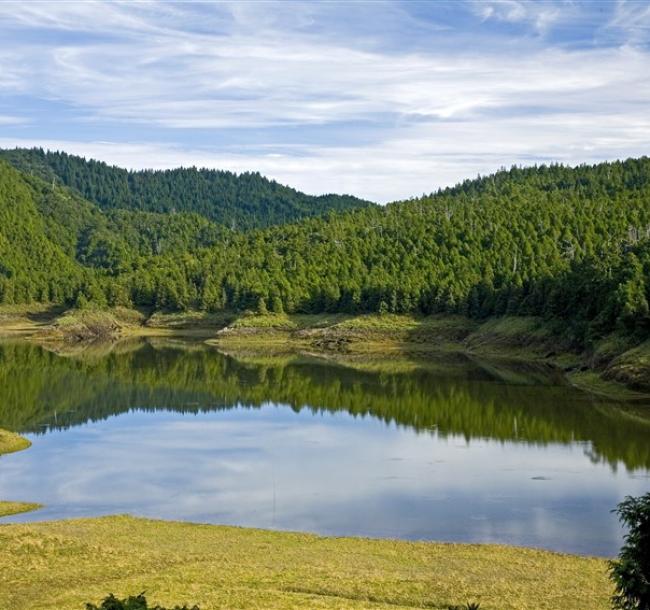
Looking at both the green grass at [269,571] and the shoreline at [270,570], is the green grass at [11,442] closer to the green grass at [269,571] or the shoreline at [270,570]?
the shoreline at [270,570]

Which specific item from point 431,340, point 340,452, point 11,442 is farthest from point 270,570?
point 431,340

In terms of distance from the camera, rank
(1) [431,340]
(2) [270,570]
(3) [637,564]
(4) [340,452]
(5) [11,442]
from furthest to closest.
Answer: (1) [431,340] < (5) [11,442] < (4) [340,452] < (2) [270,570] < (3) [637,564]

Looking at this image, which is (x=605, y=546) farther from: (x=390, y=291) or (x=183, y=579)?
(x=390, y=291)

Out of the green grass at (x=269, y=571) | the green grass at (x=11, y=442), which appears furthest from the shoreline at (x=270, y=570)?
the green grass at (x=11, y=442)

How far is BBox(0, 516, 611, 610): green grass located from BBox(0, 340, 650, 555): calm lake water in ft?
13.2

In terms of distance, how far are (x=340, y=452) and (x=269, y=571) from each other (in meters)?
34.0

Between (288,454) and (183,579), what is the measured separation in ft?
118

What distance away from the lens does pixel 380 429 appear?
83188 mm

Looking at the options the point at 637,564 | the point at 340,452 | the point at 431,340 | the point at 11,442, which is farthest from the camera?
the point at 431,340

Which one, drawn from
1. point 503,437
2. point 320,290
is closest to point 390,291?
point 320,290

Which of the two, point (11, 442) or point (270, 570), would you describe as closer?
point (270, 570)

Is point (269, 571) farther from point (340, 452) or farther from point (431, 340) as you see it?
point (431, 340)

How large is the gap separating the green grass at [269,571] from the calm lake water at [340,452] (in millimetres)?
4016

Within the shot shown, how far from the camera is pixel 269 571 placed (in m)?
38.7
